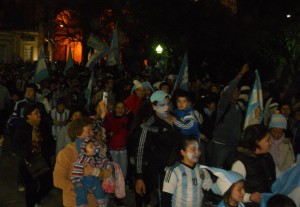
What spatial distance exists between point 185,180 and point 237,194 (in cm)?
77

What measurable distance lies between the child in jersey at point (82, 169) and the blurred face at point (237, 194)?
4.42 feet

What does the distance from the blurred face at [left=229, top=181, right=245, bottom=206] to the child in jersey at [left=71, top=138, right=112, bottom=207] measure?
1.35 metres

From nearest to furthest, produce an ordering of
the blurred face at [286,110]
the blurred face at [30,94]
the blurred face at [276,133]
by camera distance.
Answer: the blurred face at [276,133] < the blurred face at [30,94] < the blurred face at [286,110]

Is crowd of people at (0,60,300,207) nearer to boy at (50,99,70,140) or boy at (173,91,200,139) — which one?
boy at (173,91,200,139)

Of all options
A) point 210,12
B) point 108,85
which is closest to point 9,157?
point 108,85

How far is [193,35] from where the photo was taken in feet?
72.1

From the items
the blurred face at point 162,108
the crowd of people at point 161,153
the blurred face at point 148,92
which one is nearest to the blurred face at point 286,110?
the crowd of people at point 161,153

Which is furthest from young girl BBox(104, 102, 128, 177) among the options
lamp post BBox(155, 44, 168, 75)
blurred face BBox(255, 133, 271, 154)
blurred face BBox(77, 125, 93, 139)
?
lamp post BBox(155, 44, 168, 75)

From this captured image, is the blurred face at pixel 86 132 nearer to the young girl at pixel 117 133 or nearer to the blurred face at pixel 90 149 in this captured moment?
the blurred face at pixel 90 149

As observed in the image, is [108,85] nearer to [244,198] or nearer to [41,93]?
[41,93]

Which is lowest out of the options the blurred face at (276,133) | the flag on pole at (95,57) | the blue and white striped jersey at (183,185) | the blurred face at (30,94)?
the blue and white striped jersey at (183,185)

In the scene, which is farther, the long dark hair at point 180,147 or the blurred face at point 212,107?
the blurred face at point 212,107

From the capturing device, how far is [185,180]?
4699 millimetres

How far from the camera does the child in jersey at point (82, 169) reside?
4574 mm
